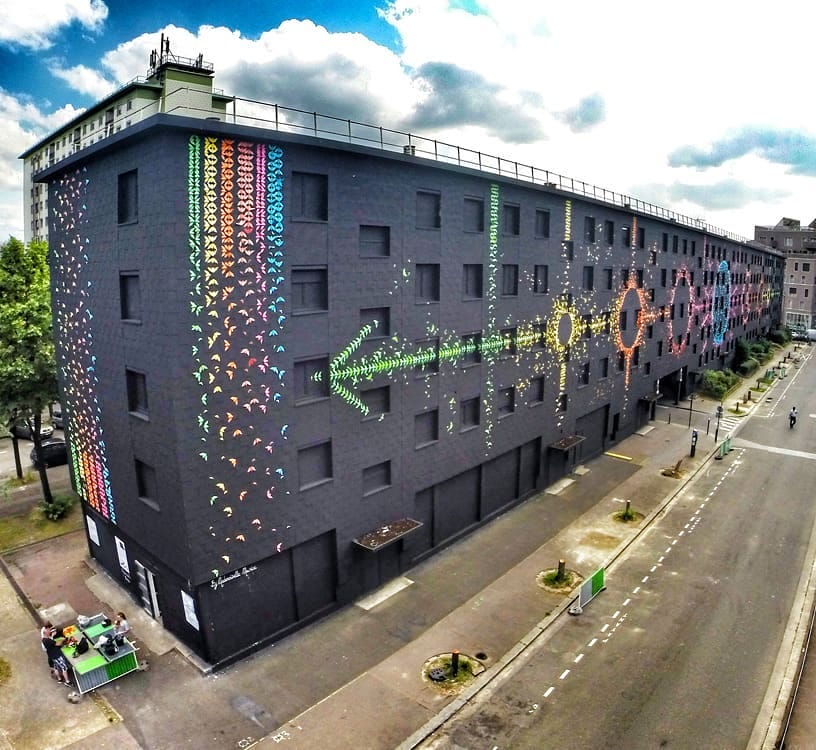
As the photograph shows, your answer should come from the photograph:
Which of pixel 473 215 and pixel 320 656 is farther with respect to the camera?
pixel 473 215

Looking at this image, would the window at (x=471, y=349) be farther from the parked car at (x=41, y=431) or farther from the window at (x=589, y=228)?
the parked car at (x=41, y=431)

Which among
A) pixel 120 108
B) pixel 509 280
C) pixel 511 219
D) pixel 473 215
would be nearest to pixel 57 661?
pixel 473 215

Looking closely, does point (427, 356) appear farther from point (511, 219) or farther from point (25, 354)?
point (25, 354)

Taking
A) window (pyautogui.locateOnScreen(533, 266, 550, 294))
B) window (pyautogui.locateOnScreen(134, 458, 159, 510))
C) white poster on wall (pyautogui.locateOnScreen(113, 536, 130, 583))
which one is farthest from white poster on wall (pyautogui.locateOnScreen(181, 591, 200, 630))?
window (pyautogui.locateOnScreen(533, 266, 550, 294))

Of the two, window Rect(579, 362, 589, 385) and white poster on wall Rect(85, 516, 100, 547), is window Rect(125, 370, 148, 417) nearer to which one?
white poster on wall Rect(85, 516, 100, 547)

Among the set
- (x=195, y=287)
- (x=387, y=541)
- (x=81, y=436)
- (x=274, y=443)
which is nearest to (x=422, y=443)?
(x=387, y=541)

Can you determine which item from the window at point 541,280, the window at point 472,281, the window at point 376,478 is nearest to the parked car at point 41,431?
the window at point 376,478
